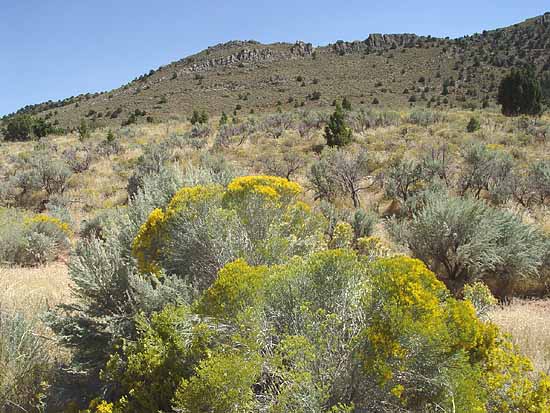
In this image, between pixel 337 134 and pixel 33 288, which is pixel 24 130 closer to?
pixel 337 134

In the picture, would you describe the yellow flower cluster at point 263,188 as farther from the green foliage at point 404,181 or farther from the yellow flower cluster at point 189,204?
the green foliage at point 404,181

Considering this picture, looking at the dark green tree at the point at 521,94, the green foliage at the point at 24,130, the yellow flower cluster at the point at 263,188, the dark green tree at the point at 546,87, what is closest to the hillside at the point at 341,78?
the dark green tree at the point at 546,87

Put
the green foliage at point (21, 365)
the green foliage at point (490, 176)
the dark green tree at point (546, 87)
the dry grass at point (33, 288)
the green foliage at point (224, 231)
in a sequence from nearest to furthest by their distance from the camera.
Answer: the green foliage at point (21, 365)
the green foliage at point (224, 231)
the dry grass at point (33, 288)
the green foliage at point (490, 176)
the dark green tree at point (546, 87)

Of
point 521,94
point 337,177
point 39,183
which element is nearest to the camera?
point 337,177

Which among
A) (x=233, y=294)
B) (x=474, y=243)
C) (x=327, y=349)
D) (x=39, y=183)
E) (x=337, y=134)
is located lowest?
(x=474, y=243)

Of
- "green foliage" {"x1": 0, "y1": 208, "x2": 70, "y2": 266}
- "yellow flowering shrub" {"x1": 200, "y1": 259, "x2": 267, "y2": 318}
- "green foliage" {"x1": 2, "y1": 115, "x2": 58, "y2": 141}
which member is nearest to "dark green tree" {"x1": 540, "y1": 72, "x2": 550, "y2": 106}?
"green foliage" {"x1": 0, "y1": 208, "x2": 70, "y2": 266}

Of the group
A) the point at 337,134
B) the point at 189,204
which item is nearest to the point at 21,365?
the point at 189,204

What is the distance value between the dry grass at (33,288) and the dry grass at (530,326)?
4098 millimetres

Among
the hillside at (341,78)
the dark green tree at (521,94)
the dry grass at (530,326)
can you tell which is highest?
the hillside at (341,78)

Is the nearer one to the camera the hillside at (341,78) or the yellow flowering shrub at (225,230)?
the yellow flowering shrub at (225,230)

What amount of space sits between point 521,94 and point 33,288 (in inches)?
1018

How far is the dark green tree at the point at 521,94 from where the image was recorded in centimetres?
2281

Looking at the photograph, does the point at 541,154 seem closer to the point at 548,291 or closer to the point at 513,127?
the point at 513,127

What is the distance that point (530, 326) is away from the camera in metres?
3.94
